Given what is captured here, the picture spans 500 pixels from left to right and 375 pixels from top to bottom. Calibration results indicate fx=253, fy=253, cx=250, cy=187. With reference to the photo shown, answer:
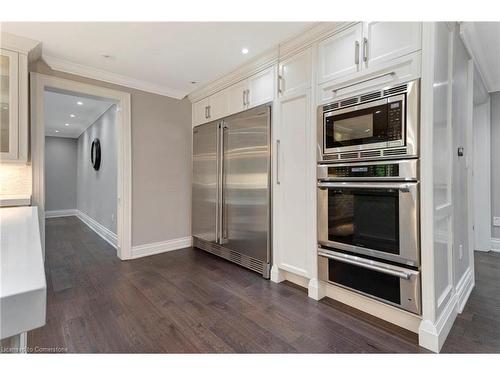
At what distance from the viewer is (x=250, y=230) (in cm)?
289

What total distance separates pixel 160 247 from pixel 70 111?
3.44 metres

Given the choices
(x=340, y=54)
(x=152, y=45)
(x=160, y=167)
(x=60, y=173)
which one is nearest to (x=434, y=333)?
(x=340, y=54)

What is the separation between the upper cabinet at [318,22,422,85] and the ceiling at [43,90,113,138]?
113 inches

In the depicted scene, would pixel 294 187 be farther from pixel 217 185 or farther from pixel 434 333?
pixel 434 333

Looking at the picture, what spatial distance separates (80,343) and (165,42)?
99.4 inches

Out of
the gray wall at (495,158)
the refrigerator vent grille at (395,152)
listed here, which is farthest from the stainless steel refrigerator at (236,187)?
the gray wall at (495,158)

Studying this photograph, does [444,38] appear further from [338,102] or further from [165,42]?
[165,42]

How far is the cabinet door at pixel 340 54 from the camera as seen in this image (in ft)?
6.31

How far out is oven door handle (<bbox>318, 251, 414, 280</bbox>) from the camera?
169 centimetres

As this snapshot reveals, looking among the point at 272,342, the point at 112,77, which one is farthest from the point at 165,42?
the point at 272,342

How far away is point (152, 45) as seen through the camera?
97.0 inches

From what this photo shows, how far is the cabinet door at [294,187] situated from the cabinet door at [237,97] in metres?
0.65

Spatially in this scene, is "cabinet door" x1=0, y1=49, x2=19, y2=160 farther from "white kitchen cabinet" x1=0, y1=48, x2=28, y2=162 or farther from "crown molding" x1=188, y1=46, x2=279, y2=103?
"crown molding" x1=188, y1=46, x2=279, y2=103

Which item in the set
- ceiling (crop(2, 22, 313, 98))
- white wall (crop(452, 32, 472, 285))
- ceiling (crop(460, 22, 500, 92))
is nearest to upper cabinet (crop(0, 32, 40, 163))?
ceiling (crop(2, 22, 313, 98))
